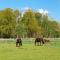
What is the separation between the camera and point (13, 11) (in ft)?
340

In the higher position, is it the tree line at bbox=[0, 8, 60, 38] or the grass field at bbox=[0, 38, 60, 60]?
the tree line at bbox=[0, 8, 60, 38]

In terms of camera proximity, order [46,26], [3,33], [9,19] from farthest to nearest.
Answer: [46,26] < [9,19] < [3,33]

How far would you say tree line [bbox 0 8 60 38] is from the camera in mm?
92438

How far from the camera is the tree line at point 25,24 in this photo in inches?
3639

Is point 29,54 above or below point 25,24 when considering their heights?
below

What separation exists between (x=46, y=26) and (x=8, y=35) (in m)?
20.9

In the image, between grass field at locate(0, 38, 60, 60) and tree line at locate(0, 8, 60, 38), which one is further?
tree line at locate(0, 8, 60, 38)

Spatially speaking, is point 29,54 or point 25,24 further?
point 25,24

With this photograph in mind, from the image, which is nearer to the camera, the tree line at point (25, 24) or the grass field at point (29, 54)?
the grass field at point (29, 54)

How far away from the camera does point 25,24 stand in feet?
324

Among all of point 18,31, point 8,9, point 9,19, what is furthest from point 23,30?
point 8,9

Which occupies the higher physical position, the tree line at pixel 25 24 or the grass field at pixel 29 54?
the tree line at pixel 25 24

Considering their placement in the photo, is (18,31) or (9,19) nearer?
(18,31)

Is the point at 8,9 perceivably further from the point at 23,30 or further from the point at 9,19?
the point at 23,30
